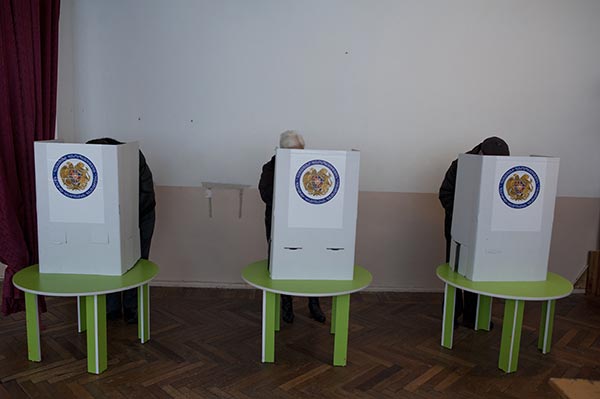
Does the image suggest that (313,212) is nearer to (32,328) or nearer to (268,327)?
(268,327)

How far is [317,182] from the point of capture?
2.90 meters

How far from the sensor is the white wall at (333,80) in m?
4.12

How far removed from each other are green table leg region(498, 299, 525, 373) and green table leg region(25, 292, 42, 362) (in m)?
2.64

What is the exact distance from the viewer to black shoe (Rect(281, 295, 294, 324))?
3658 millimetres

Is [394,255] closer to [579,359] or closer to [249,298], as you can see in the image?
[249,298]

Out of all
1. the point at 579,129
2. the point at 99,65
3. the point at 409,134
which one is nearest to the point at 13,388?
the point at 99,65

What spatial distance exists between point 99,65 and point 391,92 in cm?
233

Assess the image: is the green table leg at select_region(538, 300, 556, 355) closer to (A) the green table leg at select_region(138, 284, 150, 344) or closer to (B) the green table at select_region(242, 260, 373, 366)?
(B) the green table at select_region(242, 260, 373, 366)

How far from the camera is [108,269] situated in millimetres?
2943

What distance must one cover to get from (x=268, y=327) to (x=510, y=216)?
153cm

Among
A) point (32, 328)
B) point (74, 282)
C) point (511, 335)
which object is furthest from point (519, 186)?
point (32, 328)

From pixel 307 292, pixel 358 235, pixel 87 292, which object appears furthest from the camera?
pixel 358 235

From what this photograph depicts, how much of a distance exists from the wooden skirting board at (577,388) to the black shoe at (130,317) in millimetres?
2670

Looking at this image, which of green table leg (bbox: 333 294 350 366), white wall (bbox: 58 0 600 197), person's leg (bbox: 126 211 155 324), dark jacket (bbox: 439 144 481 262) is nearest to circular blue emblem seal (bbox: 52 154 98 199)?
person's leg (bbox: 126 211 155 324)
